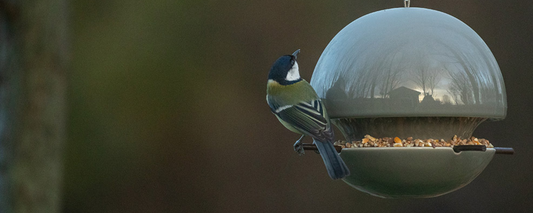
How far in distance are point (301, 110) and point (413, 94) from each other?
1.56 feet

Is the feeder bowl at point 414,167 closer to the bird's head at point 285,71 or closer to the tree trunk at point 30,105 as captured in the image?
the bird's head at point 285,71

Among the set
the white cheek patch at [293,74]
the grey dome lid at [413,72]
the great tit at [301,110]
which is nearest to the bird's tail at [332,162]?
the great tit at [301,110]

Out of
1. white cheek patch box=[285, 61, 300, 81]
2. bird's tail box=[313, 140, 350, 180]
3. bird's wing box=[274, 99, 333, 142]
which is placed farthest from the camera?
white cheek patch box=[285, 61, 300, 81]

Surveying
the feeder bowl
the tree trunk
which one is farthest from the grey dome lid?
the tree trunk

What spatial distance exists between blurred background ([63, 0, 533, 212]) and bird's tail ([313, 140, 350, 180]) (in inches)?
114

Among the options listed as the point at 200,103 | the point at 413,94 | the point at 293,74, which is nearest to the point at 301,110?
the point at 293,74

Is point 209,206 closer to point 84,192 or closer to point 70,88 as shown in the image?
point 84,192

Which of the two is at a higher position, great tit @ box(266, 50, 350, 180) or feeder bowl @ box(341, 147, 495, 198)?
great tit @ box(266, 50, 350, 180)

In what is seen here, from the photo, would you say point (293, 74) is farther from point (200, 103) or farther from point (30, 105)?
point (200, 103)

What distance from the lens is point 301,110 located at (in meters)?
2.34

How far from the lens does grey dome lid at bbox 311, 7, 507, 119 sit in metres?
2.13

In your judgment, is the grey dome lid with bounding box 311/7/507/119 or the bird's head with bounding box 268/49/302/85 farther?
the bird's head with bounding box 268/49/302/85

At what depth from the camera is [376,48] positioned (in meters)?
2.24

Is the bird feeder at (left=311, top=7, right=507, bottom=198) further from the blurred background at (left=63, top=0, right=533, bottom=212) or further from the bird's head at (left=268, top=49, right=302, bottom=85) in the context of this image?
the blurred background at (left=63, top=0, right=533, bottom=212)
